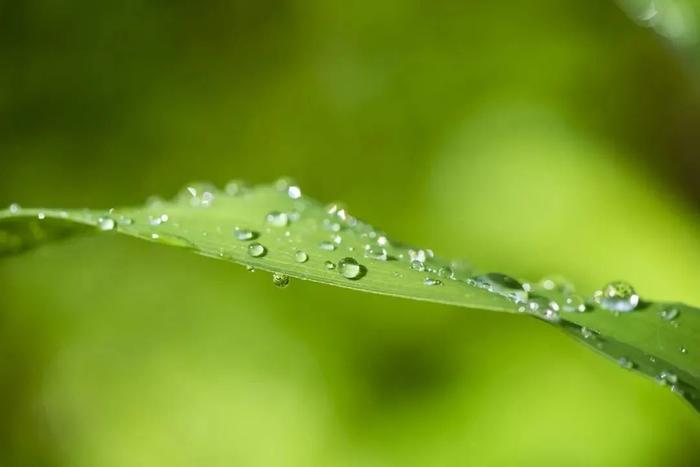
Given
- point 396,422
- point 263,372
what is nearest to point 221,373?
point 263,372

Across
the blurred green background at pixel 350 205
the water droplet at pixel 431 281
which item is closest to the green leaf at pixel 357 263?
the water droplet at pixel 431 281

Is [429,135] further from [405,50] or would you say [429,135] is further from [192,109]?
[192,109]

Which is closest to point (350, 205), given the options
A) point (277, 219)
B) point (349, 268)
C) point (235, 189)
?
point (235, 189)

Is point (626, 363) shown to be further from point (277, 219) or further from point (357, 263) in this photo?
point (277, 219)

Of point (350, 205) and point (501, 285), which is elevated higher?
point (350, 205)

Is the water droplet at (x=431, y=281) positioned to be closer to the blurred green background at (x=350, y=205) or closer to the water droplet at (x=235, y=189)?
the water droplet at (x=235, y=189)

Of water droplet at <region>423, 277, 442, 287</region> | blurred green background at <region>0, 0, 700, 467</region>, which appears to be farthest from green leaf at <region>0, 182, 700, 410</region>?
blurred green background at <region>0, 0, 700, 467</region>

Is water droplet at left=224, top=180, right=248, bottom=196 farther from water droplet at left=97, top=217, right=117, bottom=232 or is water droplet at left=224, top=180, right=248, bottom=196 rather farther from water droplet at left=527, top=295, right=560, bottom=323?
water droplet at left=527, top=295, right=560, bottom=323
